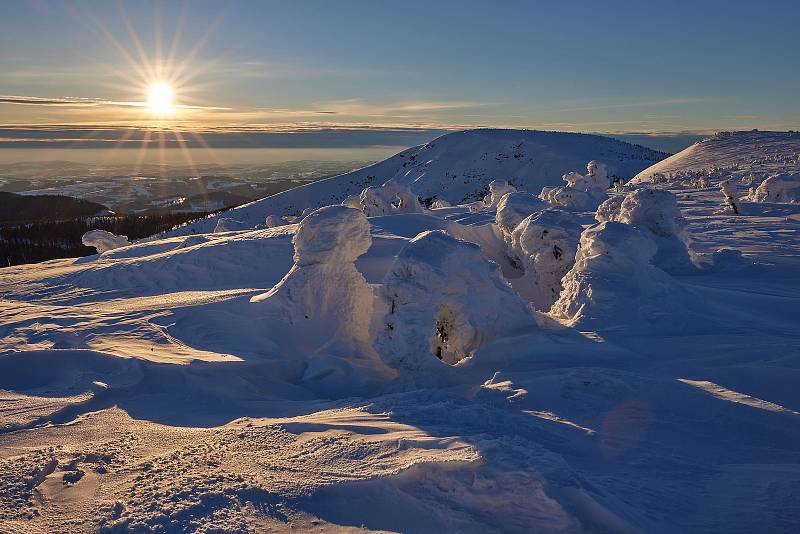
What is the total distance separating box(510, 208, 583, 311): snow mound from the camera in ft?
47.1

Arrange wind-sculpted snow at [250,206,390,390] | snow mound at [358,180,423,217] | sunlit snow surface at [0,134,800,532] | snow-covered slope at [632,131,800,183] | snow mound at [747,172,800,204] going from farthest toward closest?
snow-covered slope at [632,131,800,183] < snow mound at [358,180,423,217] < snow mound at [747,172,800,204] < wind-sculpted snow at [250,206,390,390] < sunlit snow surface at [0,134,800,532]

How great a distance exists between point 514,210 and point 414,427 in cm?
1348

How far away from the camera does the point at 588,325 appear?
10.7 metres

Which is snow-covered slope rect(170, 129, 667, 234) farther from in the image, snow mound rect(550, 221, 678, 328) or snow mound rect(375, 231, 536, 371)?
snow mound rect(375, 231, 536, 371)

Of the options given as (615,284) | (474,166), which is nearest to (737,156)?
(474,166)

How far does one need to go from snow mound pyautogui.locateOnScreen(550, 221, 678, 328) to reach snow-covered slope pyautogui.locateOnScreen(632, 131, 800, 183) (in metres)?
33.6

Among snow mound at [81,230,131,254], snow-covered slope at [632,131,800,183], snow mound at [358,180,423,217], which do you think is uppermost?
snow-covered slope at [632,131,800,183]

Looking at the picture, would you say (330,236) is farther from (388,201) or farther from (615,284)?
(388,201)

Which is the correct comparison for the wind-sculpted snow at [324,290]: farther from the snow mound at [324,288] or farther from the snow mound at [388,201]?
the snow mound at [388,201]

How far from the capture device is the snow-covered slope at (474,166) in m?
81.9

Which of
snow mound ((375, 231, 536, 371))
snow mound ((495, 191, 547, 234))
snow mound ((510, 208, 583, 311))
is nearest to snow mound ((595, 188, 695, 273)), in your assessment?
snow mound ((510, 208, 583, 311))

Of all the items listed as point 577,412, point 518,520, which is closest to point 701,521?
point 518,520

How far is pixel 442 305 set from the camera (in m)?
10.2

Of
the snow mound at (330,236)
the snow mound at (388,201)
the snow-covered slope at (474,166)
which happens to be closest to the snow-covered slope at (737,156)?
the snow-covered slope at (474,166)
